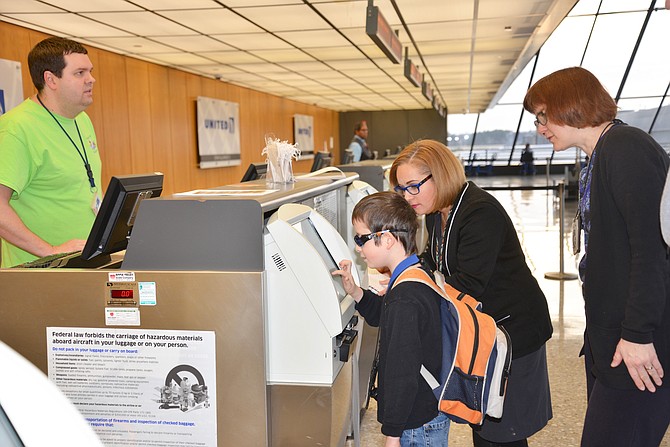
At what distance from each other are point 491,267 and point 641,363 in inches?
21.2

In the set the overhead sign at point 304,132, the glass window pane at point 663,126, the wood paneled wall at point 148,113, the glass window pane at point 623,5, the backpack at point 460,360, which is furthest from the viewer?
the glass window pane at point 663,126

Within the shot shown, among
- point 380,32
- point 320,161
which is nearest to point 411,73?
point 320,161

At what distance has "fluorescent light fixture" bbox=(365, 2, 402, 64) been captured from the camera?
4258 mm

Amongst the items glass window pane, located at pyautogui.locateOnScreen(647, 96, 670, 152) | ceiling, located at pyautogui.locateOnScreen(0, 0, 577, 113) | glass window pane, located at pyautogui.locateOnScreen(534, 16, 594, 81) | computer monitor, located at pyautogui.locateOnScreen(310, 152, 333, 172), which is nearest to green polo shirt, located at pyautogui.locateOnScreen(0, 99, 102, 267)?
computer monitor, located at pyautogui.locateOnScreen(310, 152, 333, 172)

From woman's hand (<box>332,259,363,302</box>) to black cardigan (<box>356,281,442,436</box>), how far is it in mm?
322

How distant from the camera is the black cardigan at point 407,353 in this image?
1.60m

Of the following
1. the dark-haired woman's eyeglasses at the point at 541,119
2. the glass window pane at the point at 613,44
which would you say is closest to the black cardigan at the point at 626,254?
the dark-haired woman's eyeglasses at the point at 541,119

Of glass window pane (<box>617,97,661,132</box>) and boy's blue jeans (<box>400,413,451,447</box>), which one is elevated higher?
glass window pane (<box>617,97,661,132</box>)

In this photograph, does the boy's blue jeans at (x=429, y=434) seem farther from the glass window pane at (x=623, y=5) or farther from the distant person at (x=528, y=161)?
the distant person at (x=528, y=161)

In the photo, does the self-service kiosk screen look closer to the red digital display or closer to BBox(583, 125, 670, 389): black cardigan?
the red digital display

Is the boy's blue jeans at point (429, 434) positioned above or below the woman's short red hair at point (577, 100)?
below

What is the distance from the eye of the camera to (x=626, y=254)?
162cm

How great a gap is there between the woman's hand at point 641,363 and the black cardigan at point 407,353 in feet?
1.50

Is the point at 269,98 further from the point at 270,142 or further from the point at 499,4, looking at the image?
the point at 270,142
